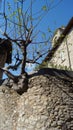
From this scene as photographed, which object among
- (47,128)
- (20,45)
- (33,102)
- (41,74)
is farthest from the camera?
(20,45)

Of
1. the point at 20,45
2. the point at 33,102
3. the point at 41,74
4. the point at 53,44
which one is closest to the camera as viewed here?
the point at 33,102

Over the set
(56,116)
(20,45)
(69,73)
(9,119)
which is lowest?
(9,119)

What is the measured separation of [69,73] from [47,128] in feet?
5.93

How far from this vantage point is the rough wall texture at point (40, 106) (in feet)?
20.2

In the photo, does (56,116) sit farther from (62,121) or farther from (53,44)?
(53,44)

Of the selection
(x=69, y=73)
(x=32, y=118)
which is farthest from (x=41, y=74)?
(x=32, y=118)

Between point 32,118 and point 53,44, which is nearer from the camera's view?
point 32,118

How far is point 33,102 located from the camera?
257 inches

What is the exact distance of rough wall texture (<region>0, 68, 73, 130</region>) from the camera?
6.16 metres

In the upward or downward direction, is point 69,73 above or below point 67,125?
above

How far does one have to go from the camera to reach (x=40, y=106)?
638 cm

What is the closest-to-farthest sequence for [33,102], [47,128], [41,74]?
[47,128], [33,102], [41,74]

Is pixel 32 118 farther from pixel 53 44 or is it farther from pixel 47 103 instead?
pixel 53 44

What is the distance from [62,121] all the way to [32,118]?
2.47 ft
